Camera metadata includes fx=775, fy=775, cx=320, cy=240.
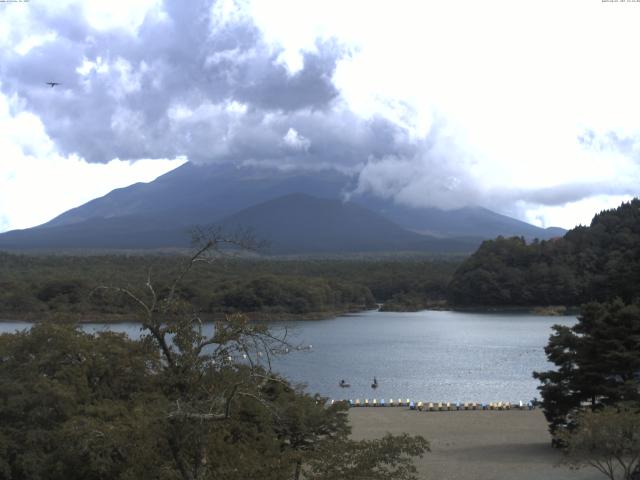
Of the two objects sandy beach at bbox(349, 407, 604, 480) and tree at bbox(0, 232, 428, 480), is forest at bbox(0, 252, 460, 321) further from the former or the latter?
tree at bbox(0, 232, 428, 480)

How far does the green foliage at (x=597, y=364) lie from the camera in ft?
59.4

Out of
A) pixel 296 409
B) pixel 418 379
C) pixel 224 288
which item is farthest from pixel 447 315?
pixel 296 409

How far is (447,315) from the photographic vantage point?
260 ft

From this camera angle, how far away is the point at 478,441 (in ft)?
72.4

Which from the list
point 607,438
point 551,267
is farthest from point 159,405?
point 551,267

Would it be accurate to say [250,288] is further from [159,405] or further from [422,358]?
[159,405]

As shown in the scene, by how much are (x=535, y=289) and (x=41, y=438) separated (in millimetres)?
80804

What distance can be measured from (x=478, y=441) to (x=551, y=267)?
2743 inches

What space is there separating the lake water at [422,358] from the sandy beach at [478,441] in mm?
4370

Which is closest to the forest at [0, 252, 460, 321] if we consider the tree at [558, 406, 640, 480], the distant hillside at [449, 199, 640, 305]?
the distant hillside at [449, 199, 640, 305]

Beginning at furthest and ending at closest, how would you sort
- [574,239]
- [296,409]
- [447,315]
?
[574,239], [447,315], [296,409]

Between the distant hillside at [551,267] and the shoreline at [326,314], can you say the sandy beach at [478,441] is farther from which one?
the distant hillside at [551,267]

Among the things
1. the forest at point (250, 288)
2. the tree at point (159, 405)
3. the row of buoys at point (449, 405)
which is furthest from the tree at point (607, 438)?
the forest at point (250, 288)

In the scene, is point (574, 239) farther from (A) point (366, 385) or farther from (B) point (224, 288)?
(A) point (366, 385)
